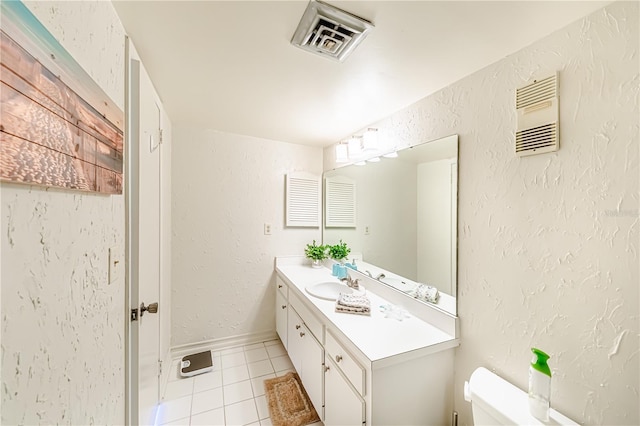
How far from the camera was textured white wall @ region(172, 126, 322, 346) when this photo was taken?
2203mm

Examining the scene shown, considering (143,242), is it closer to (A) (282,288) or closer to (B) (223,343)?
(A) (282,288)

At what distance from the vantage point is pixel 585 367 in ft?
2.84

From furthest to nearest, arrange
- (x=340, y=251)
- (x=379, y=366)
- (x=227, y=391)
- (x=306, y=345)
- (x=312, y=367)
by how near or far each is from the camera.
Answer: (x=340, y=251), (x=227, y=391), (x=306, y=345), (x=312, y=367), (x=379, y=366)

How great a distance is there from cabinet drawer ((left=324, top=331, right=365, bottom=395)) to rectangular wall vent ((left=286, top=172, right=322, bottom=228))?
4.53 feet

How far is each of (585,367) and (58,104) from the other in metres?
1.78

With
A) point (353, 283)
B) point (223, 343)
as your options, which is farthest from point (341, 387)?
point (223, 343)

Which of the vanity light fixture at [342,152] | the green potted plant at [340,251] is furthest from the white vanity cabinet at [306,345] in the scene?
the vanity light fixture at [342,152]

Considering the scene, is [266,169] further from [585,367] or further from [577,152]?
[585,367]

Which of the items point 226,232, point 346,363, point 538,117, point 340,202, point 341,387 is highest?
point 538,117

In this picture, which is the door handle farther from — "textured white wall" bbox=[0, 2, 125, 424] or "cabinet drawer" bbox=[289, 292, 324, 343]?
"cabinet drawer" bbox=[289, 292, 324, 343]

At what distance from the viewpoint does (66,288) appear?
63 cm

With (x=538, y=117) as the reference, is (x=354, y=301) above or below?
below

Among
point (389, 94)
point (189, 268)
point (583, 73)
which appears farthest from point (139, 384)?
point (583, 73)

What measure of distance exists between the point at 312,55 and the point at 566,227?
4.22ft
